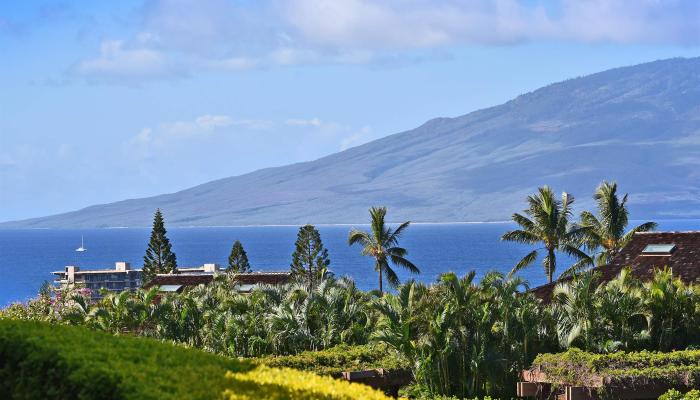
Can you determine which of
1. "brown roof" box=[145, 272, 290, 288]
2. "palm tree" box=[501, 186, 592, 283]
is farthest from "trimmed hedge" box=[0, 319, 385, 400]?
"palm tree" box=[501, 186, 592, 283]

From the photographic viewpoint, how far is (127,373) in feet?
40.6

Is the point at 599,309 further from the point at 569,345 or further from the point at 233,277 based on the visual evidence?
the point at 233,277

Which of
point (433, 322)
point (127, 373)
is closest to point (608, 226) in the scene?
point (433, 322)

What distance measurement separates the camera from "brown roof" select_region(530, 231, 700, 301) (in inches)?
1724

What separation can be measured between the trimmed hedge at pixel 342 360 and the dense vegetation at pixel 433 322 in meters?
0.05

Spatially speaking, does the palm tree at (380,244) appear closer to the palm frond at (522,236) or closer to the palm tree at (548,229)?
the palm frond at (522,236)

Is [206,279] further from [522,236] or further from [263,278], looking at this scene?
[522,236]

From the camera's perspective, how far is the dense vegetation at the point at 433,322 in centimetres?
3397

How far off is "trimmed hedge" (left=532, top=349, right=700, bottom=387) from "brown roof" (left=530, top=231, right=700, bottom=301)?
10.8 meters

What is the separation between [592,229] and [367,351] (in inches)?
1382

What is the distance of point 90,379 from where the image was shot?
12.5 meters

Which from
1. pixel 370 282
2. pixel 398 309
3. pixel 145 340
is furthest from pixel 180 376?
pixel 370 282

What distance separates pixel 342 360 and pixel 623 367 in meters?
7.81

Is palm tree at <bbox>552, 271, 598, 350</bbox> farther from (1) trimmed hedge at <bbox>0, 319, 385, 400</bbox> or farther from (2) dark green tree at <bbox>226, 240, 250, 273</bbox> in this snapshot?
(2) dark green tree at <bbox>226, 240, 250, 273</bbox>
